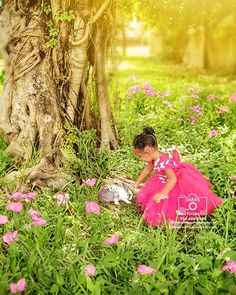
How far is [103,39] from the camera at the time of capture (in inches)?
199

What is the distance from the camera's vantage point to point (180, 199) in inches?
154

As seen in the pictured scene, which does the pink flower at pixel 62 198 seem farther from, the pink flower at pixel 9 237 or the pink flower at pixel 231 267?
the pink flower at pixel 231 267

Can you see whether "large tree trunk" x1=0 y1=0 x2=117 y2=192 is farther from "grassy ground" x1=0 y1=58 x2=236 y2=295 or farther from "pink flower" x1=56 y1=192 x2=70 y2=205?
"pink flower" x1=56 y1=192 x2=70 y2=205

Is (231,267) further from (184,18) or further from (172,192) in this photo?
(184,18)

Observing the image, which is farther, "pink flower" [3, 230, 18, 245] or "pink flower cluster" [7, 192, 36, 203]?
"pink flower cluster" [7, 192, 36, 203]

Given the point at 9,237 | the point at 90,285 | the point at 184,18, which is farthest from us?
the point at 184,18

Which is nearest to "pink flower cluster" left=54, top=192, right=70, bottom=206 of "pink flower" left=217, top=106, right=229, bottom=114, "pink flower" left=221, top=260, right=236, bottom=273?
"pink flower" left=221, top=260, right=236, bottom=273

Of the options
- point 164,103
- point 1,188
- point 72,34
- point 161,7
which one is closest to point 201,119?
point 164,103

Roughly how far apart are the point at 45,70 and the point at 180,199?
5.71 ft

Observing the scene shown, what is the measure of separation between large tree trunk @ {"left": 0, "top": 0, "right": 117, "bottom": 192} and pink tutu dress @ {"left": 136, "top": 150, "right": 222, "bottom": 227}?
1031 mm

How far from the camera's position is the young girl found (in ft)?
12.7

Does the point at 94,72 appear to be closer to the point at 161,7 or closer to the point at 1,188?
the point at 1,188

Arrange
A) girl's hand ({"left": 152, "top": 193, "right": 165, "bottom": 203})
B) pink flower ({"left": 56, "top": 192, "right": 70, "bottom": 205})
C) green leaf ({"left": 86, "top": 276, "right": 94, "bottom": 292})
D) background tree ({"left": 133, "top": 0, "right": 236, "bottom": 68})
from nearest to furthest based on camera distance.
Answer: green leaf ({"left": 86, "top": 276, "right": 94, "bottom": 292}) < pink flower ({"left": 56, "top": 192, "right": 70, "bottom": 205}) < girl's hand ({"left": 152, "top": 193, "right": 165, "bottom": 203}) < background tree ({"left": 133, "top": 0, "right": 236, "bottom": 68})

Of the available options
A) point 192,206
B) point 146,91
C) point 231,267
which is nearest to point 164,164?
point 192,206
